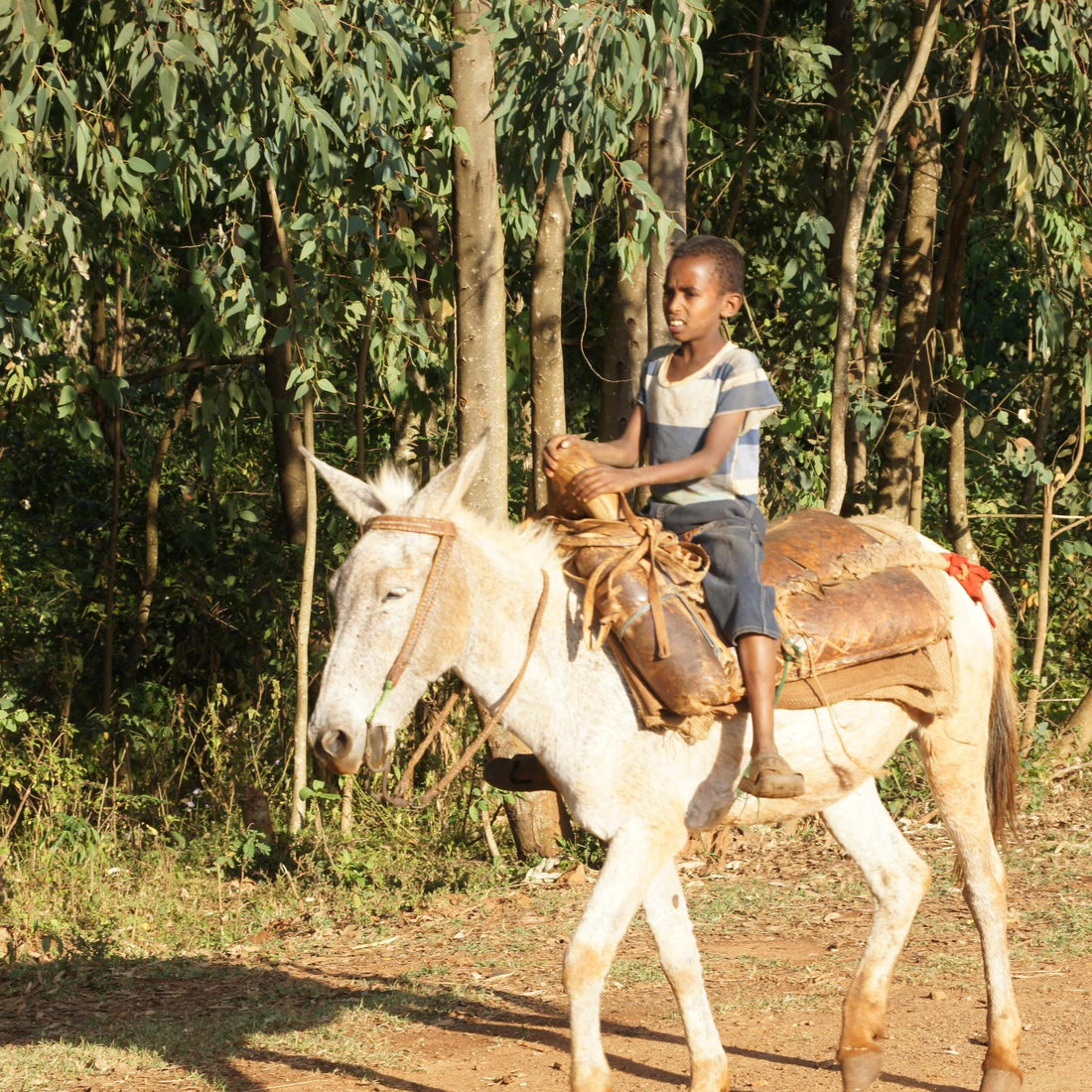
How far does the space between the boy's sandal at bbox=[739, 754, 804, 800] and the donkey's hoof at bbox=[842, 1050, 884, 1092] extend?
1.19 meters

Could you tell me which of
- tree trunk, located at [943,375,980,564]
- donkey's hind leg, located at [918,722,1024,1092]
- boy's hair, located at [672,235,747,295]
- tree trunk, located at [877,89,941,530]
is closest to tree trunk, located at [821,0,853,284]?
tree trunk, located at [877,89,941,530]

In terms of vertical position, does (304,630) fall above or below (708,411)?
below

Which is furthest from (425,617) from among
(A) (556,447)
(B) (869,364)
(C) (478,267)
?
(B) (869,364)

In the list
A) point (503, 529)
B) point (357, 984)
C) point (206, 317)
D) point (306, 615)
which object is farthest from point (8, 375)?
point (503, 529)

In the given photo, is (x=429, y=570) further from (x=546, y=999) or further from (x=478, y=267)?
(x=478, y=267)

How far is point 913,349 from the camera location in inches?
402

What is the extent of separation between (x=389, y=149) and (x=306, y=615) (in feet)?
9.58

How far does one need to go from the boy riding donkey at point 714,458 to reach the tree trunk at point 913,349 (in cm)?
567

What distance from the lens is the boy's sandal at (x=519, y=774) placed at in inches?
181

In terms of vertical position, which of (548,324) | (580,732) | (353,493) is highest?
(548,324)

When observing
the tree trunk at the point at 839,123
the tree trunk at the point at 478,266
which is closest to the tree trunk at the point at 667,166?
the tree trunk at the point at 478,266

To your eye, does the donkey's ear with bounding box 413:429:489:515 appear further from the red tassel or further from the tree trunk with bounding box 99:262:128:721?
the tree trunk with bounding box 99:262:128:721

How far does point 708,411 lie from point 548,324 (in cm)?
364

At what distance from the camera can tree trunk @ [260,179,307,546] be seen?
784 cm
